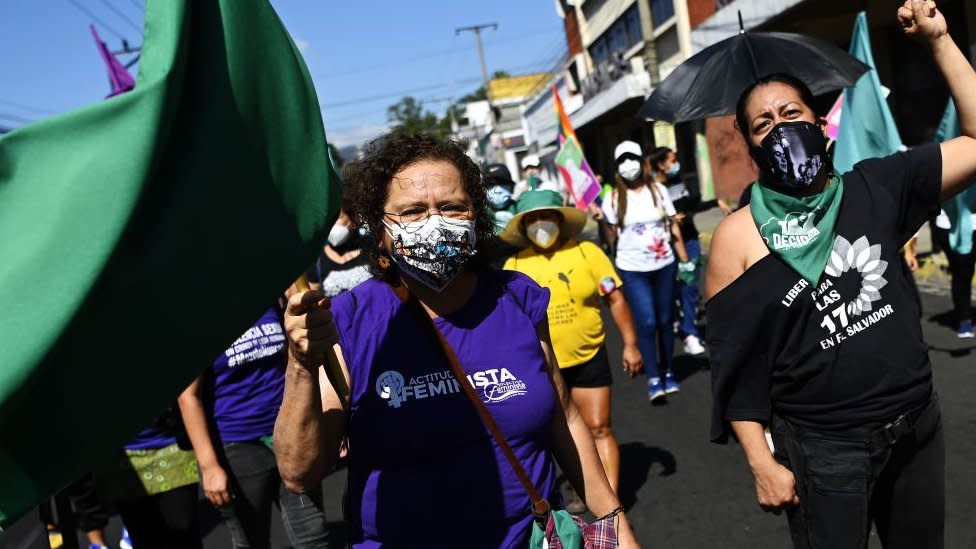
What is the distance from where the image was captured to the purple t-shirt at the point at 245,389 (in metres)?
3.74

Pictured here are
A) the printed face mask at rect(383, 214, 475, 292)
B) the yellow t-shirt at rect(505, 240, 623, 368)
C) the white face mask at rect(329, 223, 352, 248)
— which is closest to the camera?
the printed face mask at rect(383, 214, 475, 292)

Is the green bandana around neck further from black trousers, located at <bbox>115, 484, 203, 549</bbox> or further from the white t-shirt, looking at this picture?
the white t-shirt

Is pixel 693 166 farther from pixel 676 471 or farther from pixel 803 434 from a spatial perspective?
pixel 803 434

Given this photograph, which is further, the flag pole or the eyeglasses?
the eyeglasses

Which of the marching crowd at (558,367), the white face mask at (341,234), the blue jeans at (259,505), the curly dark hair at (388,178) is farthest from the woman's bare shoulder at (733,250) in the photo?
the white face mask at (341,234)

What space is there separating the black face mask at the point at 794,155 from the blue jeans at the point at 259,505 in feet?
7.91

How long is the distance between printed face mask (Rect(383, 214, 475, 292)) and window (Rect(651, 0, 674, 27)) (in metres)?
24.0

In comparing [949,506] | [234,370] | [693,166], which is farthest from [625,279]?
[693,166]

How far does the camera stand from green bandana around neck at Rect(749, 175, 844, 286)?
257 centimetres

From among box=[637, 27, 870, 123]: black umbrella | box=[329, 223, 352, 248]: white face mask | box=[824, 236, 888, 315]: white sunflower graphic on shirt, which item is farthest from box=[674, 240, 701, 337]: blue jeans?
box=[824, 236, 888, 315]: white sunflower graphic on shirt

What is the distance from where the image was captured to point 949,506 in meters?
4.16

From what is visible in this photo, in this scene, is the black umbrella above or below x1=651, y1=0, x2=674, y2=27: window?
below

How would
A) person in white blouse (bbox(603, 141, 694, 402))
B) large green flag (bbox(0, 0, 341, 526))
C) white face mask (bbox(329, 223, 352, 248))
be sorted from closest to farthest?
1. large green flag (bbox(0, 0, 341, 526))
2. white face mask (bbox(329, 223, 352, 248))
3. person in white blouse (bbox(603, 141, 694, 402))

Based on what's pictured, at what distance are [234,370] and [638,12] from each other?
26564mm
